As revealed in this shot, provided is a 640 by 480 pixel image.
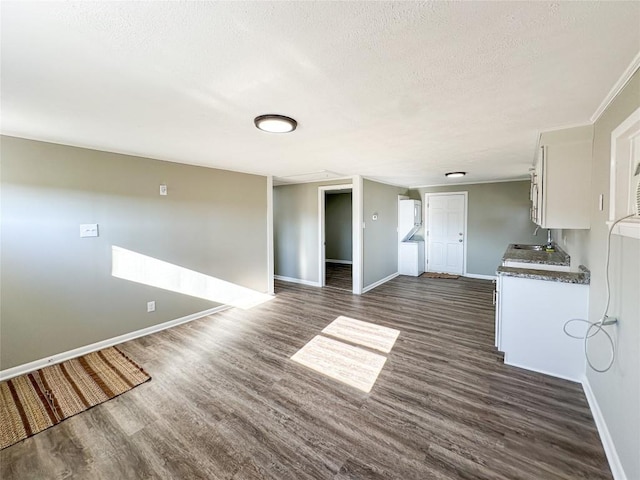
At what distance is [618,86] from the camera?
164 cm

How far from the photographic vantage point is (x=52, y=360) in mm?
2781

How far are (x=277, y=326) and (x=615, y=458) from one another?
314 cm

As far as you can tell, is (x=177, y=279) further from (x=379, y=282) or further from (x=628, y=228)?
(x=628, y=228)

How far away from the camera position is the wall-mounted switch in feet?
9.68

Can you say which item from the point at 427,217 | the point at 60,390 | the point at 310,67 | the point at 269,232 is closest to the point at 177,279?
the point at 60,390

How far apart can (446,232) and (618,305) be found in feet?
17.6

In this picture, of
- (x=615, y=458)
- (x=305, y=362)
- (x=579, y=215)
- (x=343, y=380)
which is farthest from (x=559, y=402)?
(x=305, y=362)

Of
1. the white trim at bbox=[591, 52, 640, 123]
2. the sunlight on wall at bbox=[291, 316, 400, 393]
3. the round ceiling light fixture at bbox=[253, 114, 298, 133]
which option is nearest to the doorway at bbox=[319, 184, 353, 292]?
the sunlight on wall at bbox=[291, 316, 400, 393]

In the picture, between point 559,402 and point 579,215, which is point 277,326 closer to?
point 559,402

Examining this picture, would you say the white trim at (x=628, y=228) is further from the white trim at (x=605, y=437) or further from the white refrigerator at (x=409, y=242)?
the white refrigerator at (x=409, y=242)

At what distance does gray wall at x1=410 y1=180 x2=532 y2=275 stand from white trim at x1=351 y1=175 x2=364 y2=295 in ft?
9.44

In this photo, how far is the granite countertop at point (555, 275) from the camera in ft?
7.52

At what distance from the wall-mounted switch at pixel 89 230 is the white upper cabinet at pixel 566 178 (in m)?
4.56

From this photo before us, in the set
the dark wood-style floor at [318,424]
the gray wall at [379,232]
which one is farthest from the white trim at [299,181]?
the dark wood-style floor at [318,424]
